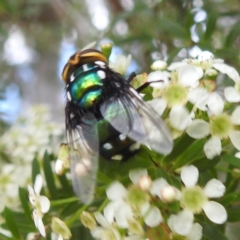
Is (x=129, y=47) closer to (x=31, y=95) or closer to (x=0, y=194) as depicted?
(x=0, y=194)

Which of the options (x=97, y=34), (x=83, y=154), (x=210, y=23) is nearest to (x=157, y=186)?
(x=83, y=154)

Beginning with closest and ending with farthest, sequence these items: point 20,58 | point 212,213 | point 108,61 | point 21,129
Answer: point 212,213, point 108,61, point 21,129, point 20,58

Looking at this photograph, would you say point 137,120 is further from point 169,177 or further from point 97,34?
point 97,34

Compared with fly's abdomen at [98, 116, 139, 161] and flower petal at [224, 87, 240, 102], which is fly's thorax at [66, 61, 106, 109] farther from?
flower petal at [224, 87, 240, 102]

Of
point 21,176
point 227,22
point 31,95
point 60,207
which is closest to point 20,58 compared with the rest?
point 31,95

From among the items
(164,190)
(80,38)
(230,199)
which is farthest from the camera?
(80,38)

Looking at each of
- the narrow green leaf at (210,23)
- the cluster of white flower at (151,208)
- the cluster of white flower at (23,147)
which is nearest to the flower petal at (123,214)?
the cluster of white flower at (151,208)
